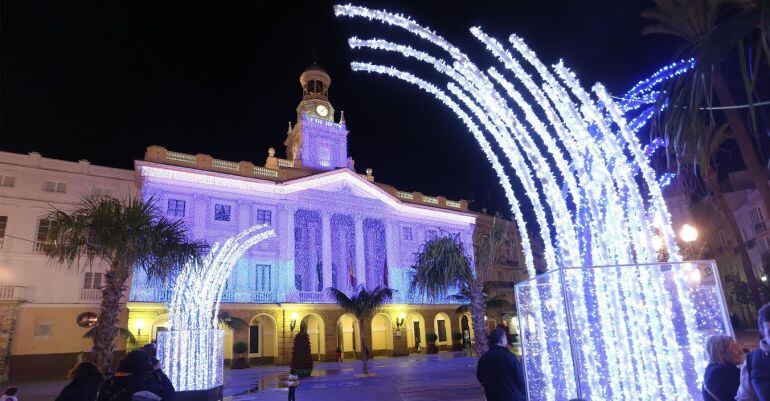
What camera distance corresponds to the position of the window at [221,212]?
33.5m

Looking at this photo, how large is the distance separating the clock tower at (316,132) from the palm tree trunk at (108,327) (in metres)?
27.1

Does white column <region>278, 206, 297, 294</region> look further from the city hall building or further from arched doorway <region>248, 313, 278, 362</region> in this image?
arched doorway <region>248, 313, 278, 362</region>

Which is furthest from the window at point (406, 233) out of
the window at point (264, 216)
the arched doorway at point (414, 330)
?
the window at point (264, 216)

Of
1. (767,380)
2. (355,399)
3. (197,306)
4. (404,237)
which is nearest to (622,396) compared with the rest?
(767,380)

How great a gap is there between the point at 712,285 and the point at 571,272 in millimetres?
1593

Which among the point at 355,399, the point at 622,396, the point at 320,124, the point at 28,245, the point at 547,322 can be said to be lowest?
the point at 355,399

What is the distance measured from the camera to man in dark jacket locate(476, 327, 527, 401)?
18.0ft

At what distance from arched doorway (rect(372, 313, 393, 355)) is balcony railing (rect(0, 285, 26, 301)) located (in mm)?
23075

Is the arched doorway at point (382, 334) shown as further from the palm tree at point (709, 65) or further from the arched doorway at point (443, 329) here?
the palm tree at point (709, 65)

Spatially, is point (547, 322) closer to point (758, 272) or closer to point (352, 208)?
point (352, 208)

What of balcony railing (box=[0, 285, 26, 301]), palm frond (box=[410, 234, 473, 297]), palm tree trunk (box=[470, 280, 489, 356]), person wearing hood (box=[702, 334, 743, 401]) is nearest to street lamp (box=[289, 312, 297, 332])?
balcony railing (box=[0, 285, 26, 301])

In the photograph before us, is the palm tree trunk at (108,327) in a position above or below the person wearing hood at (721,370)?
above

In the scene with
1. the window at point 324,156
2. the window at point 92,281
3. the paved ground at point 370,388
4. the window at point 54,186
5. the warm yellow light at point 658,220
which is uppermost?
the window at point 324,156

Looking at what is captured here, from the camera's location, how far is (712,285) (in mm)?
5047
